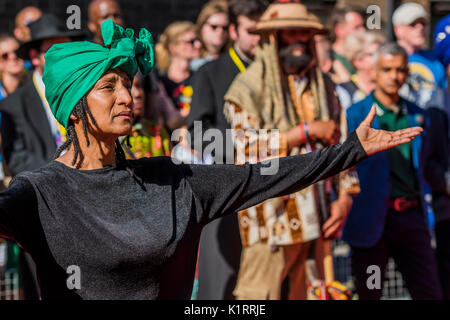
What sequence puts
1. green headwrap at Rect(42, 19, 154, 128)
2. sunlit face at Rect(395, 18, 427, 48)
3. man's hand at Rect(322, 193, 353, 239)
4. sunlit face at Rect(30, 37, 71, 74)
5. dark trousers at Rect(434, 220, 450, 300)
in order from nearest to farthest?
green headwrap at Rect(42, 19, 154, 128)
man's hand at Rect(322, 193, 353, 239)
sunlit face at Rect(30, 37, 71, 74)
dark trousers at Rect(434, 220, 450, 300)
sunlit face at Rect(395, 18, 427, 48)

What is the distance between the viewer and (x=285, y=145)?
5.55 meters

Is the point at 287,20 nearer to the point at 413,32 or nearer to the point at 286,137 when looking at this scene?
the point at 286,137

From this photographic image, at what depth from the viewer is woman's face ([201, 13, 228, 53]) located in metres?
7.88

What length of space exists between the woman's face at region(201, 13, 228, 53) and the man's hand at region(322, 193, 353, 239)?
8.35 feet

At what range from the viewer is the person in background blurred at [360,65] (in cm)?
744

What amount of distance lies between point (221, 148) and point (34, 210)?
2.59m

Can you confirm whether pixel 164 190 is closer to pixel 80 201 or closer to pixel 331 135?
pixel 80 201

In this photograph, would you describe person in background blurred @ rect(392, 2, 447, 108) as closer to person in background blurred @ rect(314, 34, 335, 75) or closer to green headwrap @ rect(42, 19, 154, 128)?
person in background blurred @ rect(314, 34, 335, 75)

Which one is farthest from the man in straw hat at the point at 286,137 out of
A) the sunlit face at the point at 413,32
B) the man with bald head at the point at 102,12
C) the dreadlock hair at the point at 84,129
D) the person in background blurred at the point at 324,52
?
the sunlit face at the point at 413,32

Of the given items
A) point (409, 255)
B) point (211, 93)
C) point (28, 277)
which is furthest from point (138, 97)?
point (409, 255)

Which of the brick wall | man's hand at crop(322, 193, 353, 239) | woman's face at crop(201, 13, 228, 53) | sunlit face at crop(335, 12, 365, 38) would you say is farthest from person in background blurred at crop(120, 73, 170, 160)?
the brick wall

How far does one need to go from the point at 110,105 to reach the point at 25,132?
291 cm

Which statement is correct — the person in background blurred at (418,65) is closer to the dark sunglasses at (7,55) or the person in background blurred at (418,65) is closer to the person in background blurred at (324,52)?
the person in background blurred at (324,52)
